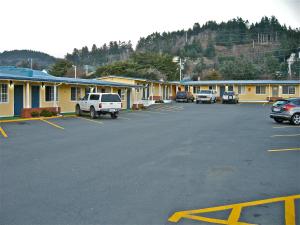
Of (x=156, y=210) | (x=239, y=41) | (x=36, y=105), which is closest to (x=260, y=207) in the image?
(x=156, y=210)

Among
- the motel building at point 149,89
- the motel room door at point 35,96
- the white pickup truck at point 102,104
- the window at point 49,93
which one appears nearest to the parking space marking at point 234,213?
the white pickup truck at point 102,104

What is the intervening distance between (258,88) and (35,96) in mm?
39344

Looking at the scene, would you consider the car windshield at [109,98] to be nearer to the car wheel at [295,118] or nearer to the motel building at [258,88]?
the car wheel at [295,118]

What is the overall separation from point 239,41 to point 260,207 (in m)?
174

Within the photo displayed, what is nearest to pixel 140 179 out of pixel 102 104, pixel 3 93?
pixel 102 104

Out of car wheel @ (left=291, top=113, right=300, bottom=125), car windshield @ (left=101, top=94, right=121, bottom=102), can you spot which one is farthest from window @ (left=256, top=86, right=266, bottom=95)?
car wheel @ (left=291, top=113, right=300, bottom=125)

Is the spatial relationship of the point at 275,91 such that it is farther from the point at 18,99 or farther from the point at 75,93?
the point at 18,99

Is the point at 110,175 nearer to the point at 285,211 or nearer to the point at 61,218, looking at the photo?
the point at 61,218

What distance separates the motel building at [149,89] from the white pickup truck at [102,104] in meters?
13.3

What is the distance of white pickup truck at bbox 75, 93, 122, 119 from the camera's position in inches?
965

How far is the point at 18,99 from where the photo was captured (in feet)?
81.5

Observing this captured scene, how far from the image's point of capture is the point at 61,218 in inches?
207

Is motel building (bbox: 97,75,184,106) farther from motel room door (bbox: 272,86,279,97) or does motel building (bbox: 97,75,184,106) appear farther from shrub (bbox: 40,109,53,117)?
motel room door (bbox: 272,86,279,97)

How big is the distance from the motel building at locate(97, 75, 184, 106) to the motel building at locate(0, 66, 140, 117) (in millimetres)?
8839
